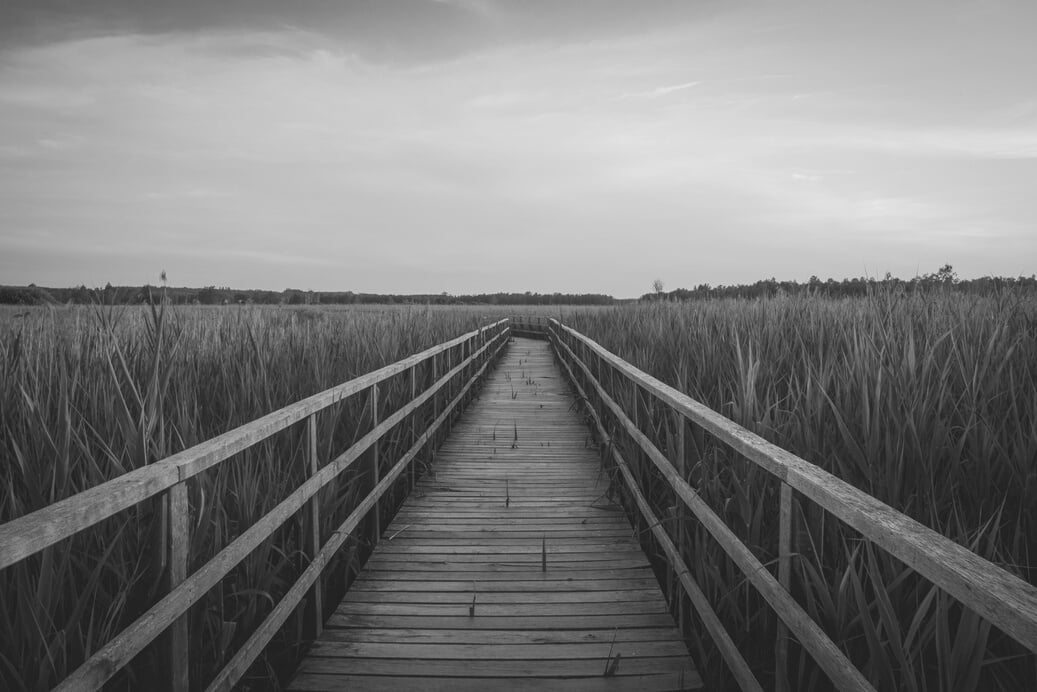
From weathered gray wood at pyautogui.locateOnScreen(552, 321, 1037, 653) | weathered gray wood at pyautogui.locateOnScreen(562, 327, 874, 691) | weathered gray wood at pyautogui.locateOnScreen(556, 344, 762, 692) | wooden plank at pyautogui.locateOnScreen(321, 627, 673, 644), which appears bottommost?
wooden plank at pyautogui.locateOnScreen(321, 627, 673, 644)

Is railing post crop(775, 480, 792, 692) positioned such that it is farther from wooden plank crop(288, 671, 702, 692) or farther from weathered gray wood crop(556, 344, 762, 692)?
wooden plank crop(288, 671, 702, 692)

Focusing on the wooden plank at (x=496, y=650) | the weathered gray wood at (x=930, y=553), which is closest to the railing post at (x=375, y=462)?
the wooden plank at (x=496, y=650)

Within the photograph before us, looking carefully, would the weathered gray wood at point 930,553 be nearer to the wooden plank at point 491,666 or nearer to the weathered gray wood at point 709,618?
the weathered gray wood at point 709,618

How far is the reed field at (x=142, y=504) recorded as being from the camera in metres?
1.71

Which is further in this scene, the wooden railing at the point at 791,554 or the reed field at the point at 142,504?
the reed field at the point at 142,504

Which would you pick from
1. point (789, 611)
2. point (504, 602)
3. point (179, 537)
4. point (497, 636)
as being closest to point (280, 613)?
point (179, 537)

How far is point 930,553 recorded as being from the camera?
107 centimetres

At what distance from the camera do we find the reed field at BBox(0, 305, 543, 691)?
1707 mm

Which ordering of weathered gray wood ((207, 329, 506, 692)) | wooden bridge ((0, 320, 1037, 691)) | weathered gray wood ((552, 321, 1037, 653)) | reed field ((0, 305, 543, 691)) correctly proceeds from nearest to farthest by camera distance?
1. weathered gray wood ((552, 321, 1037, 653))
2. wooden bridge ((0, 320, 1037, 691))
3. reed field ((0, 305, 543, 691))
4. weathered gray wood ((207, 329, 506, 692))

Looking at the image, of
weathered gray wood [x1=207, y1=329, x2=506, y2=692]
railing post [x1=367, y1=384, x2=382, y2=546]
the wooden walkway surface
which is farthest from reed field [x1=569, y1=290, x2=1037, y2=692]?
railing post [x1=367, y1=384, x2=382, y2=546]

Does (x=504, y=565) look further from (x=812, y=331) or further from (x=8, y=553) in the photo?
(x=812, y=331)

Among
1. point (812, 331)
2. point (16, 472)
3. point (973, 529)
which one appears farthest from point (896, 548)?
point (812, 331)

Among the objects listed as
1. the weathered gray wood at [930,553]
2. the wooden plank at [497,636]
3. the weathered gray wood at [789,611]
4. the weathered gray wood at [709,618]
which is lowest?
the wooden plank at [497,636]

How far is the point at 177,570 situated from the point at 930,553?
1.85 meters
